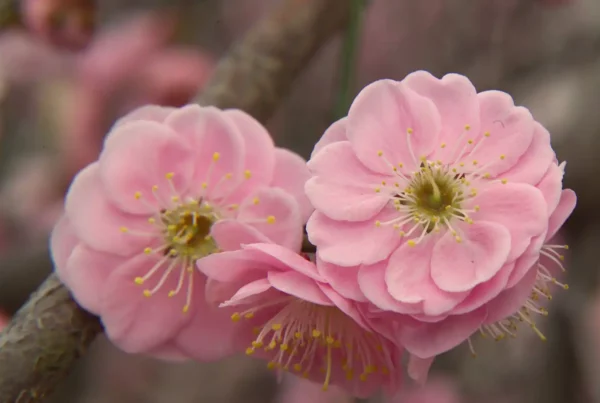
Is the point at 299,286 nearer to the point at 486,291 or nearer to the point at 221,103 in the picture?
the point at 486,291

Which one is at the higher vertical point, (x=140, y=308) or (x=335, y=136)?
(x=335, y=136)

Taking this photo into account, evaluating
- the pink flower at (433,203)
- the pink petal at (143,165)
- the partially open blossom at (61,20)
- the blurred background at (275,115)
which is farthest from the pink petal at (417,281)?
the partially open blossom at (61,20)

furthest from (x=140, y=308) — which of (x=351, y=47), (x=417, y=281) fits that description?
(x=351, y=47)

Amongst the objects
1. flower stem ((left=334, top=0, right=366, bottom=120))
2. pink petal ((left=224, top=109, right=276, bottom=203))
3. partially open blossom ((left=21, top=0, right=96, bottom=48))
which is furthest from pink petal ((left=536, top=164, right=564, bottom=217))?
partially open blossom ((left=21, top=0, right=96, bottom=48))

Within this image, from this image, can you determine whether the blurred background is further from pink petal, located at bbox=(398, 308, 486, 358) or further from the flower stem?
pink petal, located at bbox=(398, 308, 486, 358)

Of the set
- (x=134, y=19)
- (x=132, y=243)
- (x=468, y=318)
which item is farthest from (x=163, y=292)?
(x=134, y=19)
